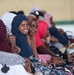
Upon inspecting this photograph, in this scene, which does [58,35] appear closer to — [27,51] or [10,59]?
[27,51]

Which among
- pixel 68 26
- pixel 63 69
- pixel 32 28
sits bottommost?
pixel 68 26

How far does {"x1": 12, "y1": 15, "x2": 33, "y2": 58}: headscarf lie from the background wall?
6.88 m

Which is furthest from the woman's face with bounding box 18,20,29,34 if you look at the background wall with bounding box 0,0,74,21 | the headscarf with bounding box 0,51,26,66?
the background wall with bounding box 0,0,74,21

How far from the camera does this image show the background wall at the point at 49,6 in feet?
39.8

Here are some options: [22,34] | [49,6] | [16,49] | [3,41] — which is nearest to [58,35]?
[22,34]

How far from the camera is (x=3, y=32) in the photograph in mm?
4664

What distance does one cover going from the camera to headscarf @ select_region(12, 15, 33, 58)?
16.7 feet

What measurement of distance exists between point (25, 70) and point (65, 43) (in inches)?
128

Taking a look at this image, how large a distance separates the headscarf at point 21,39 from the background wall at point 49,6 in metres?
6.88

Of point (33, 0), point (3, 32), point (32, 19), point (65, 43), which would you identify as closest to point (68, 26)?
point (33, 0)

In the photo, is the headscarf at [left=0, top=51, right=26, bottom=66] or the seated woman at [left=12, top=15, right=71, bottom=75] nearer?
the headscarf at [left=0, top=51, right=26, bottom=66]

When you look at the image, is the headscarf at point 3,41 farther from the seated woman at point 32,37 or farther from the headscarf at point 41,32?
the headscarf at point 41,32

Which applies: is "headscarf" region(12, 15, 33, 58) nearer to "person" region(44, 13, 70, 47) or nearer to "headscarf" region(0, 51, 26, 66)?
"headscarf" region(0, 51, 26, 66)

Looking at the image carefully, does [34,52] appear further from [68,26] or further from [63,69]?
[68,26]
